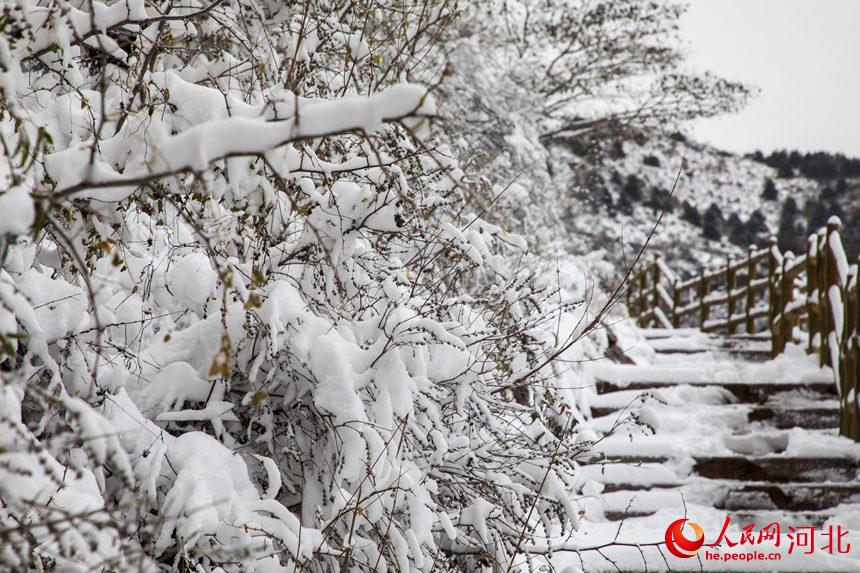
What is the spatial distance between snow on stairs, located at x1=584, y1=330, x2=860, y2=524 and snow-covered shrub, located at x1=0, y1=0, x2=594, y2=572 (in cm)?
161

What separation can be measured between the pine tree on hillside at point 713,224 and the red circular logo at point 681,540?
22473 mm

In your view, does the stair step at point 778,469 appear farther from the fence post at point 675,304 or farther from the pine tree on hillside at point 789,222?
the pine tree on hillside at point 789,222

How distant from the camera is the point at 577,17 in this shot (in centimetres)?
1241

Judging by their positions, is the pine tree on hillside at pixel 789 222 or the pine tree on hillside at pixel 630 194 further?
the pine tree on hillside at pixel 789 222

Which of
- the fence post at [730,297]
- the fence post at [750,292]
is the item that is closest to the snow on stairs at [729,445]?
the fence post at [750,292]

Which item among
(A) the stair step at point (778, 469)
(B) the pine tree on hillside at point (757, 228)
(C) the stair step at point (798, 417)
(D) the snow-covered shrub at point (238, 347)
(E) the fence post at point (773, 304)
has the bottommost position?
(B) the pine tree on hillside at point (757, 228)

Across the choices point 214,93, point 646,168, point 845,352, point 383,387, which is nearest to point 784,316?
point 845,352

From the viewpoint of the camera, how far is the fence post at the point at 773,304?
7625 millimetres

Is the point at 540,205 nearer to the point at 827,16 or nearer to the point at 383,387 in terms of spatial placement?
the point at 383,387

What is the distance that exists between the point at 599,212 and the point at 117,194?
2034 centimetres

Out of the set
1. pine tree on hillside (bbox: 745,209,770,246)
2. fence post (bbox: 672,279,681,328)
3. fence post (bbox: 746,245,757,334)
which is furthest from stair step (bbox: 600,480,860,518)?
pine tree on hillside (bbox: 745,209,770,246)

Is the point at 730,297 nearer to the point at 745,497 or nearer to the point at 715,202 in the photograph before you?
the point at 745,497

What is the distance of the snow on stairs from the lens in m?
4.87

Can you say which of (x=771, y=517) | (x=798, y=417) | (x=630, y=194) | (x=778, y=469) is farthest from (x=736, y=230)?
(x=771, y=517)
